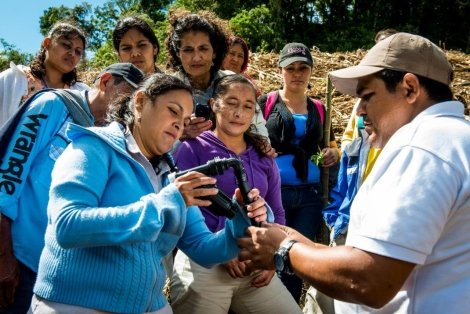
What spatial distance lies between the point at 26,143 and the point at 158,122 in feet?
2.38

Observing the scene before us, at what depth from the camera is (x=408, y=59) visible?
2.15 meters

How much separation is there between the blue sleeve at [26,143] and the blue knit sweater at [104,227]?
516 millimetres

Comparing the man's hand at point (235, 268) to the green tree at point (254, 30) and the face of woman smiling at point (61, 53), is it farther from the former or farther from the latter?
the green tree at point (254, 30)

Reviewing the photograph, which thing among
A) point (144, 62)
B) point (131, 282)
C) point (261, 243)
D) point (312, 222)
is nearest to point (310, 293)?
point (312, 222)

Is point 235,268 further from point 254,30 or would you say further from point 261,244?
point 254,30

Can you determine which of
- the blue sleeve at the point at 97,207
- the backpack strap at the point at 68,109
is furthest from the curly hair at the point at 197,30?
the blue sleeve at the point at 97,207

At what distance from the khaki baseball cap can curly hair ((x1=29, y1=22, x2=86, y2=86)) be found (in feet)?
9.15

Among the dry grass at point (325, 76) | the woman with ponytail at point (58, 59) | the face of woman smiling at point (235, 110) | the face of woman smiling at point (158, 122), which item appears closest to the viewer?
the face of woman smiling at point (158, 122)

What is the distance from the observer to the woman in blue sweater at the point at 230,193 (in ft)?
10.3

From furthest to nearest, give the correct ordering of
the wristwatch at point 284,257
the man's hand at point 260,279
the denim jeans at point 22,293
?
the man's hand at point 260,279 < the denim jeans at point 22,293 < the wristwatch at point 284,257

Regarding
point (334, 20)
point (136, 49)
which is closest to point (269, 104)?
point (136, 49)

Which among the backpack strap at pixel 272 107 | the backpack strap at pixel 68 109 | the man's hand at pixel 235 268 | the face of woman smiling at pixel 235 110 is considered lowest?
the man's hand at pixel 235 268

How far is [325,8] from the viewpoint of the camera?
103 ft

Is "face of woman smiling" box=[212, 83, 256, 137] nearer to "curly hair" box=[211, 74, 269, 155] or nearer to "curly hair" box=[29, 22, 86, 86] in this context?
"curly hair" box=[211, 74, 269, 155]
